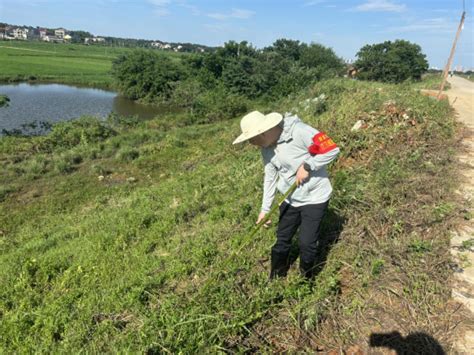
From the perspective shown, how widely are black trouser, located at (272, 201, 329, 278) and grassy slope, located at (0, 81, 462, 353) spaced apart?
0.54 ft

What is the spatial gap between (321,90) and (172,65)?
89.6 feet

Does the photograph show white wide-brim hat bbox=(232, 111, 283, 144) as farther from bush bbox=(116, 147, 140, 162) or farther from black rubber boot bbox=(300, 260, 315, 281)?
bush bbox=(116, 147, 140, 162)

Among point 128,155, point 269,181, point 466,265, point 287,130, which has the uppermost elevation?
point 287,130

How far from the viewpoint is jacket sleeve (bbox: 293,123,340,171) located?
2.38 m

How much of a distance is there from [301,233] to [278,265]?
1.53 ft

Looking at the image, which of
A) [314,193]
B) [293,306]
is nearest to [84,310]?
[293,306]

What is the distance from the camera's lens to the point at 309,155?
8.21 ft

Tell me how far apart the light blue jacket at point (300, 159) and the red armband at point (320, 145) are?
0.9 inches

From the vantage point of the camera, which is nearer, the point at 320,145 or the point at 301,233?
the point at 320,145

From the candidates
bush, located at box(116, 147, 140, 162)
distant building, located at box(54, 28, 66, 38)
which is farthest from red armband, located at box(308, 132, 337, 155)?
distant building, located at box(54, 28, 66, 38)

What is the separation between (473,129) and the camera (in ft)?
24.0

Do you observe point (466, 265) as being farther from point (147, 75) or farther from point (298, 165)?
point (147, 75)

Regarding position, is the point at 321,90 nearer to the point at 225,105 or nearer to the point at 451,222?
the point at 451,222

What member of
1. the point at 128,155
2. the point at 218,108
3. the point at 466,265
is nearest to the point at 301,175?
the point at 466,265
